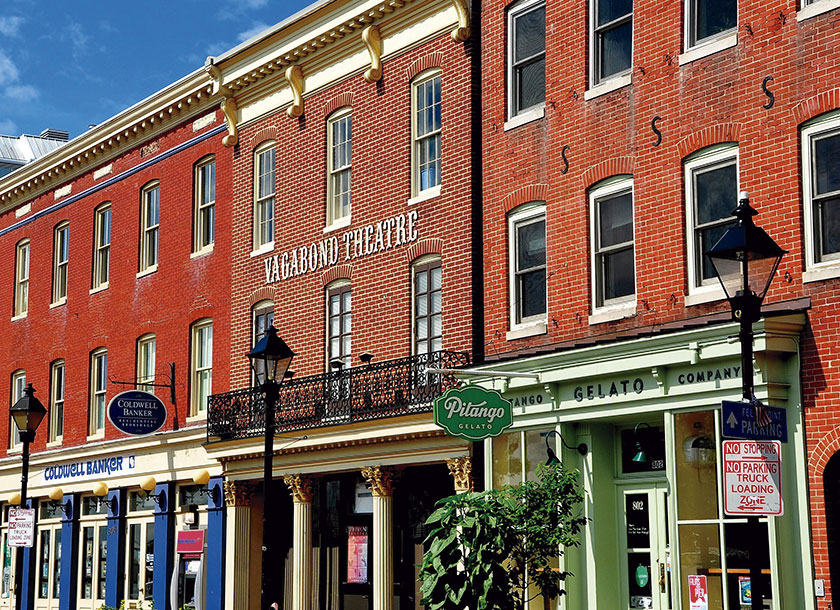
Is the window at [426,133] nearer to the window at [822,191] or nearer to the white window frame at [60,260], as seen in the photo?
the window at [822,191]

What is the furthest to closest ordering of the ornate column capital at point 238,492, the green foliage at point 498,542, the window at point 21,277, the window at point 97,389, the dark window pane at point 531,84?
the window at point 21,277, the window at point 97,389, the ornate column capital at point 238,492, the dark window pane at point 531,84, the green foliage at point 498,542

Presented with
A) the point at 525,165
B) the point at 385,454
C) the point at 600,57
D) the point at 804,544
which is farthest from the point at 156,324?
the point at 804,544

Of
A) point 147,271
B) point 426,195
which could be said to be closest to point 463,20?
point 426,195

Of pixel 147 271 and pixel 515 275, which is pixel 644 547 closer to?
pixel 515 275

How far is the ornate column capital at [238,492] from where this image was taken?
25.7 metres

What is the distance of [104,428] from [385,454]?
1204 centimetres

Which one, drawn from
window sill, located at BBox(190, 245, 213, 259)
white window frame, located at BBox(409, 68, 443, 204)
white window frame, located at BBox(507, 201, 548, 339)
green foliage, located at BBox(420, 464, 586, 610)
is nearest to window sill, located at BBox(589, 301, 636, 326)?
white window frame, located at BBox(507, 201, 548, 339)

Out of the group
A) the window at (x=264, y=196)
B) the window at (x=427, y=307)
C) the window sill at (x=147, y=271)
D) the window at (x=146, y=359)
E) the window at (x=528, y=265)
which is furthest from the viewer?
the window sill at (x=147, y=271)

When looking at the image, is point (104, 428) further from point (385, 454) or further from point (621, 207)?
point (621, 207)

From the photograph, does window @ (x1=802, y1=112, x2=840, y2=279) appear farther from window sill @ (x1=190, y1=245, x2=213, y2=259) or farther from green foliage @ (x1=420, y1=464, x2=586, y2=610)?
window sill @ (x1=190, y1=245, x2=213, y2=259)

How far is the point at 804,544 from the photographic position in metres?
15.0

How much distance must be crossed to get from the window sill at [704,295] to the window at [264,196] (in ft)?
37.5

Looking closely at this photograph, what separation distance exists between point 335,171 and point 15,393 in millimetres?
16190

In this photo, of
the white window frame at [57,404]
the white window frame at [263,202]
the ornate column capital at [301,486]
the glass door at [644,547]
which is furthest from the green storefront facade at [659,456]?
the white window frame at [57,404]
